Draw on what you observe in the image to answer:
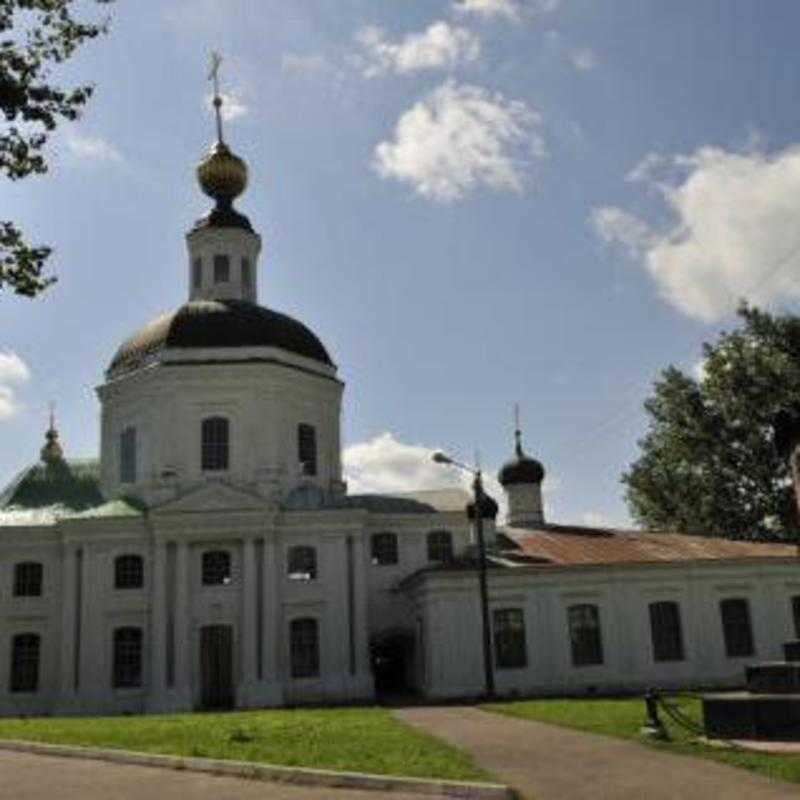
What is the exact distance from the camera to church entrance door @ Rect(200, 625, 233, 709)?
36.1m

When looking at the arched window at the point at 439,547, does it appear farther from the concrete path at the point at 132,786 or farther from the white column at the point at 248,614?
the concrete path at the point at 132,786

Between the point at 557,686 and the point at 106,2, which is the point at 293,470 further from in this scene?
the point at 106,2

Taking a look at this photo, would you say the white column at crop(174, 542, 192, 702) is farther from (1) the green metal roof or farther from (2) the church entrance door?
(1) the green metal roof

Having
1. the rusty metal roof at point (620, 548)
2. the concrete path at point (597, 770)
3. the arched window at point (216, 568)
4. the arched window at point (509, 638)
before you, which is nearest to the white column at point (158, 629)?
the arched window at point (216, 568)

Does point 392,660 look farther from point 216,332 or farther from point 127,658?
point 216,332

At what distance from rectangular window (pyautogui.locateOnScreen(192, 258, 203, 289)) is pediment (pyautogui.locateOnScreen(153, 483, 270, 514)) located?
36.8 ft

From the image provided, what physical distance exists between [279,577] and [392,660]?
6.25 m

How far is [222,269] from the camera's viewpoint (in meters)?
44.3

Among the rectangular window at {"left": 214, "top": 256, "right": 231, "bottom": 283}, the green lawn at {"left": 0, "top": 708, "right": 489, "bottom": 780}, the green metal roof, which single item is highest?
the rectangular window at {"left": 214, "top": 256, "right": 231, "bottom": 283}

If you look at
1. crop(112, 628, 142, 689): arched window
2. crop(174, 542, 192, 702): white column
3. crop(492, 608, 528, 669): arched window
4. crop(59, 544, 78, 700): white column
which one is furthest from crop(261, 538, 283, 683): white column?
crop(492, 608, 528, 669): arched window

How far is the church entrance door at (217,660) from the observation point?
119 ft

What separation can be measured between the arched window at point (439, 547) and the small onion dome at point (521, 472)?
21.6ft

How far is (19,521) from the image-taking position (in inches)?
1563

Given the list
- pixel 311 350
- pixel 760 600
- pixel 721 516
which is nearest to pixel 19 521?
pixel 311 350
